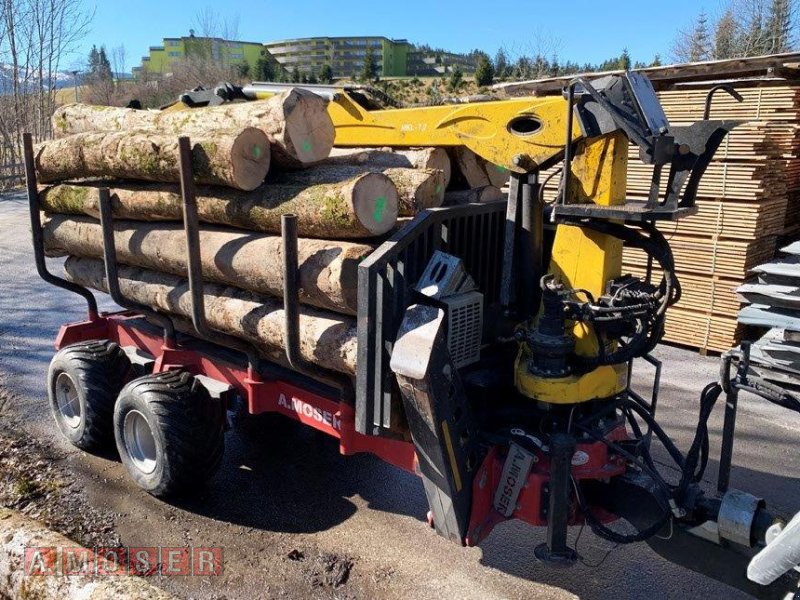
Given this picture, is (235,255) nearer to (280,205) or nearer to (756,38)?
(280,205)

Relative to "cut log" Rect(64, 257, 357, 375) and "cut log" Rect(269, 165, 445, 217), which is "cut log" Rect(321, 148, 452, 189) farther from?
"cut log" Rect(64, 257, 357, 375)

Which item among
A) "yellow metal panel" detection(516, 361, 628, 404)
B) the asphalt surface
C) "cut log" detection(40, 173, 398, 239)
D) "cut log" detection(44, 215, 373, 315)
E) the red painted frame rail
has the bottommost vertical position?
the asphalt surface

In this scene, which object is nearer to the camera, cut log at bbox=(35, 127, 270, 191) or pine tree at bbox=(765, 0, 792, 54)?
cut log at bbox=(35, 127, 270, 191)

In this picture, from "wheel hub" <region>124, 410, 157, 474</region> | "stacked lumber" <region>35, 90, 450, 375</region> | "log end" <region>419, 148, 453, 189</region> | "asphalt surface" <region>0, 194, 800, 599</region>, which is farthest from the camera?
"wheel hub" <region>124, 410, 157, 474</region>

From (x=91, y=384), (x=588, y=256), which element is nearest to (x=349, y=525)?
(x=91, y=384)

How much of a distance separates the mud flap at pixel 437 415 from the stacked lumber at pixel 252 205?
0.49 m

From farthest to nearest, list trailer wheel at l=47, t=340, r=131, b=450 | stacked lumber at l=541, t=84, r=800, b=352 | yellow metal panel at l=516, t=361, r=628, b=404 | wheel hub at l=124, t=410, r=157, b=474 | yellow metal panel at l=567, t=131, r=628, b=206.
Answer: stacked lumber at l=541, t=84, r=800, b=352 < trailer wheel at l=47, t=340, r=131, b=450 < wheel hub at l=124, t=410, r=157, b=474 < yellow metal panel at l=516, t=361, r=628, b=404 < yellow metal panel at l=567, t=131, r=628, b=206

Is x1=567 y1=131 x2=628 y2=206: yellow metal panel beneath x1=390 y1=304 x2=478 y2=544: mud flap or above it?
above

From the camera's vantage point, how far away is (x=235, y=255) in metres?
4.36

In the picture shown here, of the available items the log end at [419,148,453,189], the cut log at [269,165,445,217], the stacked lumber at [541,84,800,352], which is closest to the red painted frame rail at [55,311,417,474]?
the cut log at [269,165,445,217]

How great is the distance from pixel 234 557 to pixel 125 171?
2.89m

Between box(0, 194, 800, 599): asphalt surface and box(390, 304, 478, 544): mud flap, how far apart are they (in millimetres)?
663

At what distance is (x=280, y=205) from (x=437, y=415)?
5.46 ft

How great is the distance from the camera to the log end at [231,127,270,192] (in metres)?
4.19
